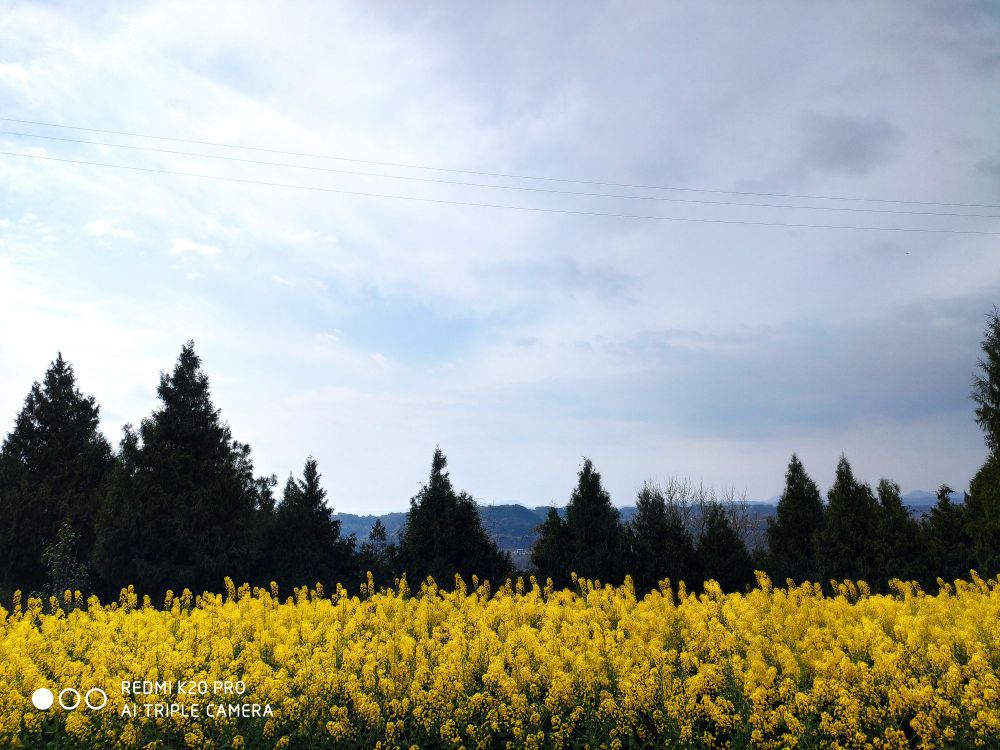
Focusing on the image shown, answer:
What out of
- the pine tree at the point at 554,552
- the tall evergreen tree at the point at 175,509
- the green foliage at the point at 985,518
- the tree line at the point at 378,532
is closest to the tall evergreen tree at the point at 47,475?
the tree line at the point at 378,532

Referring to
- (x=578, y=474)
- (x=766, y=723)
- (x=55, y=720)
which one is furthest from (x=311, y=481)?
(x=766, y=723)

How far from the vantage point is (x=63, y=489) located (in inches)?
851

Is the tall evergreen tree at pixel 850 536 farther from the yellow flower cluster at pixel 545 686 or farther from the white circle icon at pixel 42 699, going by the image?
the white circle icon at pixel 42 699

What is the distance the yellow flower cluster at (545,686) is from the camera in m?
6.19

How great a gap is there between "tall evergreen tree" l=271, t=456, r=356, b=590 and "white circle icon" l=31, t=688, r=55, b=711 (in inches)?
435

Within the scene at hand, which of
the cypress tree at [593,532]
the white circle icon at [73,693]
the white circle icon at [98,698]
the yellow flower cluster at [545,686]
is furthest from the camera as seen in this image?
the cypress tree at [593,532]

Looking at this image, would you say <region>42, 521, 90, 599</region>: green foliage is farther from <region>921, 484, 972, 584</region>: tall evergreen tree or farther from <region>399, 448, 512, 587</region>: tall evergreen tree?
<region>921, 484, 972, 584</region>: tall evergreen tree

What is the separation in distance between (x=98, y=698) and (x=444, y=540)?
32.8ft

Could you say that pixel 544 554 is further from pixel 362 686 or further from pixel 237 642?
pixel 362 686

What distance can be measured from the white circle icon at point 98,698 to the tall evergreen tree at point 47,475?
15188 mm

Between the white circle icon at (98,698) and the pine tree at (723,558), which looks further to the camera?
the pine tree at (723,558)

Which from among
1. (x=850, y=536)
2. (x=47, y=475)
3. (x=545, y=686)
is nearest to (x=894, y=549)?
(x=850, y=536)

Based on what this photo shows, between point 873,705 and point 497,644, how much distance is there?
3705 mm

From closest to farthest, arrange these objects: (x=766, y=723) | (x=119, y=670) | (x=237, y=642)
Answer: (x=766, y=723), (x=119, y=670), (x=237, y=642)
